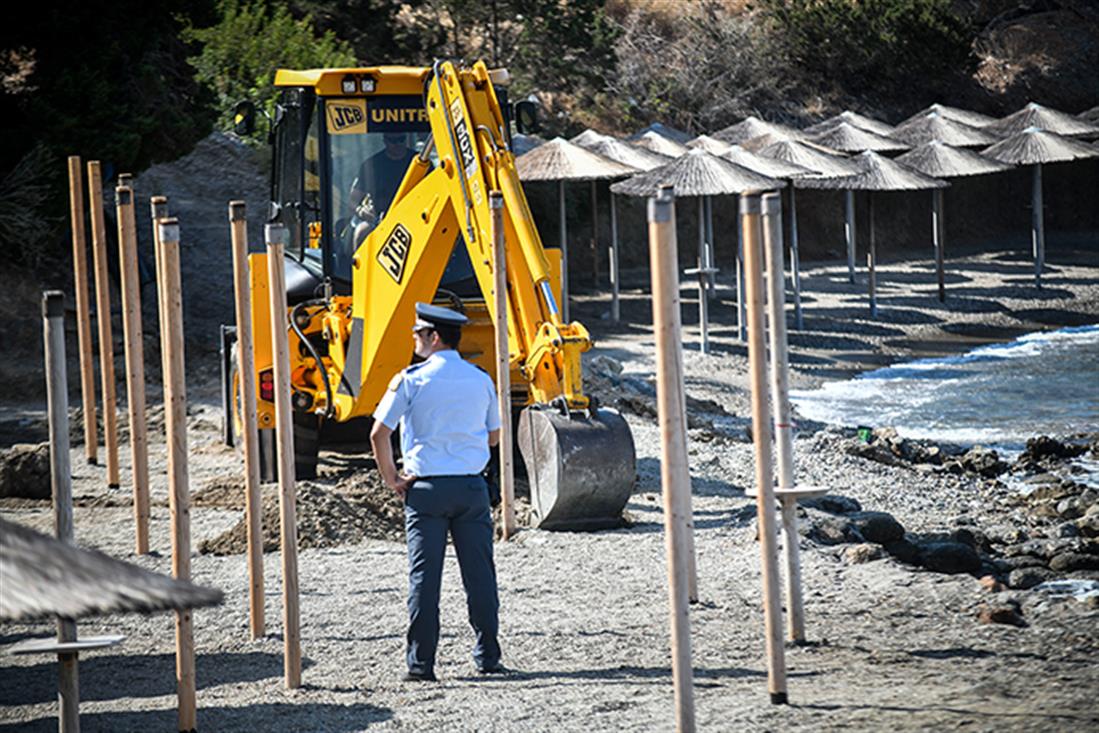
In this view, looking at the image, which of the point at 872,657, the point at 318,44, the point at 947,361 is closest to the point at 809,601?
the point at 872,657

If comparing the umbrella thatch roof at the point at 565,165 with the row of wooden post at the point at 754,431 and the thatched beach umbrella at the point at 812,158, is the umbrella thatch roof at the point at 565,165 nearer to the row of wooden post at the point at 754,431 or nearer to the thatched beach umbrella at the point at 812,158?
the thatched beach umbrella at the point at 812,158

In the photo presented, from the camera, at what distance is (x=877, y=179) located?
29.9 meters

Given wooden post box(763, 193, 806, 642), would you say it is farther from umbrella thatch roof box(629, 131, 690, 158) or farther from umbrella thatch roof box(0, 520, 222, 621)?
umbrella thatch roof box(629, 131, 690, 158)

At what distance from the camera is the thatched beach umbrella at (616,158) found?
2945 cm

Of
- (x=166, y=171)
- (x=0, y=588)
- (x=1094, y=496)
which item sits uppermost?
(x=166, y=171)

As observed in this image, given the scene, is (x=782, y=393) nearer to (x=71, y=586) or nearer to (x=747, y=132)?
(x=71, y=586)

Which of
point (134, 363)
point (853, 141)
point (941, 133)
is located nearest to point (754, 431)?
point (134, 363)

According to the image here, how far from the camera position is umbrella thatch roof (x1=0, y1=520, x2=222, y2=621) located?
421 cm

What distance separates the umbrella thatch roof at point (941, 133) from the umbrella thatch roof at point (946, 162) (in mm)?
3471

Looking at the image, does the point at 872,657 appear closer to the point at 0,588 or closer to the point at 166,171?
the point at 0,588

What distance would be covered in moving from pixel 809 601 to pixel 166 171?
21.9 m

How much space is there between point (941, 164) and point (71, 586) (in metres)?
29.8

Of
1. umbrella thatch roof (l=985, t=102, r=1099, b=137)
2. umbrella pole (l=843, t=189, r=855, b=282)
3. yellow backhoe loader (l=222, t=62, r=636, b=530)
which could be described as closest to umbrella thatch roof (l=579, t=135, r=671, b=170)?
umbrella pole (l=843, t=189, r=855, b=282)

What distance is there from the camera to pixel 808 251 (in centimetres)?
4106
